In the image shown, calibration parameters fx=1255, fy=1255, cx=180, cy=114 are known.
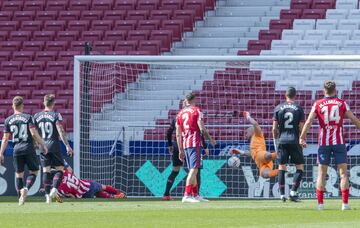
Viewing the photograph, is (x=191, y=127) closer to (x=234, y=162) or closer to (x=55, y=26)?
(x=234, y=162)

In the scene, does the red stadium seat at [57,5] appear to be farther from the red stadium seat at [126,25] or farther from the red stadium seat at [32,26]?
the red stadium seat at [126,25]

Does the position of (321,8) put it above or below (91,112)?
above

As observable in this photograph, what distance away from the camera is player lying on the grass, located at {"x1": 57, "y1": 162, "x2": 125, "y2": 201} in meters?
23.8

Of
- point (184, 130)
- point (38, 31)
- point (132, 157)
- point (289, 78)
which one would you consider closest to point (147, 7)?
point (38, 31)

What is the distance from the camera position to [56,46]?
3409 centimetres

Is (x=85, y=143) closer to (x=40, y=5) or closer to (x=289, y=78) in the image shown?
(x=289, y=78)

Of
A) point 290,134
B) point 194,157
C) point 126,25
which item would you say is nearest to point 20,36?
point 126,25

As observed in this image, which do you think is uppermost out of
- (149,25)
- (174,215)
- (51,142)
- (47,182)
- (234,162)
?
(149,25)

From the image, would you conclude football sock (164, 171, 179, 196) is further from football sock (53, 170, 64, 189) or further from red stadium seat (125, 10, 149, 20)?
red stadium seat (125, 10, 149, 20)

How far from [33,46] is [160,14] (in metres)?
3.59

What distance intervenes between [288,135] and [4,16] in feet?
53.6

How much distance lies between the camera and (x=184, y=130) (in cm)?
2178

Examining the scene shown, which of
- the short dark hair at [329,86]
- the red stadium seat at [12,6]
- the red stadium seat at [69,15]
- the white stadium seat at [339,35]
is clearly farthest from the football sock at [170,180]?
the red stadium seat at [12,6]

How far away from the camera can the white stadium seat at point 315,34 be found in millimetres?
32062
